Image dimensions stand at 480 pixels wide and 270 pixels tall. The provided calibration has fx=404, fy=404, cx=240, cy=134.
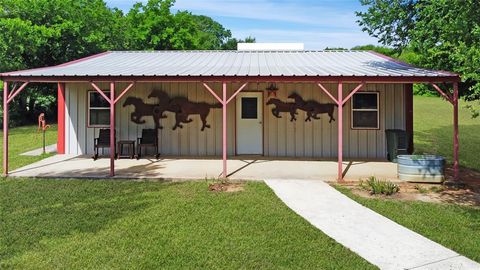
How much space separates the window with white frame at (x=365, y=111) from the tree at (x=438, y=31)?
1.59 metres

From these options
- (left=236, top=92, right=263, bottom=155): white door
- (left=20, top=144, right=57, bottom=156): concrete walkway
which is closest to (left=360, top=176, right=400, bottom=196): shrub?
(left=236, top=92, right=263, bottom=155): white door

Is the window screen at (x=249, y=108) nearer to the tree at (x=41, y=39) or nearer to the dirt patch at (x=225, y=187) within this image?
the dirt patch at (x=225, y=187)

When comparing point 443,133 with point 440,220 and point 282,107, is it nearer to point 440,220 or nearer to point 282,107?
point 282,107

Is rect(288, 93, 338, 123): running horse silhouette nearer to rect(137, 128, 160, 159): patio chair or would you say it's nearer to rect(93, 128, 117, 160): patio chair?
rect(137, 128, 160, 159): patio chair

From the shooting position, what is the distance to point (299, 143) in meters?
12.0

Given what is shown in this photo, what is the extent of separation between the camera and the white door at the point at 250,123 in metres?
12.1

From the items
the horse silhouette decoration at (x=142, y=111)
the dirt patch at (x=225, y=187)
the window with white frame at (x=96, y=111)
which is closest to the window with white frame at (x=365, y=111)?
the dirt patch at (x=225, y=187)

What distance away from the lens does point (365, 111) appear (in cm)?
1189

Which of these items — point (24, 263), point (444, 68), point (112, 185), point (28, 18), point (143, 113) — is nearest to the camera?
point (24, 263)

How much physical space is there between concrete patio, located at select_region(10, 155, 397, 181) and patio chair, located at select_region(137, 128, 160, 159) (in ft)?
1.07

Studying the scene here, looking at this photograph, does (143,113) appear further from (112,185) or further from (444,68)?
(444,68)

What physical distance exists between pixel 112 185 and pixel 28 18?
19.0 m

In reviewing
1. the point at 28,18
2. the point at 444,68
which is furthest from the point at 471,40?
the point at 28,18

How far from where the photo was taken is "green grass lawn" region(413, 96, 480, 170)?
43.4ft
